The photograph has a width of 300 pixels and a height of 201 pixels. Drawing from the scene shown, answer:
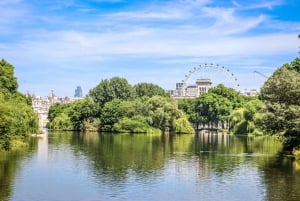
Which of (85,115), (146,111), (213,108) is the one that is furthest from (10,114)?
(213,108)

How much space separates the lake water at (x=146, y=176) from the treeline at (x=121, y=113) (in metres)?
51.1

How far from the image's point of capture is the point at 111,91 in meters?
113

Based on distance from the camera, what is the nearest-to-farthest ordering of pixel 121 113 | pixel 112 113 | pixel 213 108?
pixel 121 113, pixel 112 113, pixel 213 108

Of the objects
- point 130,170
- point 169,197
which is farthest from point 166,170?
point 169,197

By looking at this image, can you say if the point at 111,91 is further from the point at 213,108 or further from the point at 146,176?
the point at 146,176

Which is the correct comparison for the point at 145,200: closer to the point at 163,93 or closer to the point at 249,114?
the point at 249,114

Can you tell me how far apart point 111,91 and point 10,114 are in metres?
68.0

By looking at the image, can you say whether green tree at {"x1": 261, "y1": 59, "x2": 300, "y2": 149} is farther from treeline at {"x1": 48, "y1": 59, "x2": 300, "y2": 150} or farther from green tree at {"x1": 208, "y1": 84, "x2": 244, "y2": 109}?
green tree at {"x1": 208, "y1": 84, "x2": 244, "y2": 109}

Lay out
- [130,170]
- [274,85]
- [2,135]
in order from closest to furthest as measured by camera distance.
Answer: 1. [130,170]
2. [2,135]
3. [274,85]

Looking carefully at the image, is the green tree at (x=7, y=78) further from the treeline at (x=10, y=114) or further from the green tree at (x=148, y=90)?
the green tree at (x=148, y=90)

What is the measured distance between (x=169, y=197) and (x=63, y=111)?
100288 millimetres

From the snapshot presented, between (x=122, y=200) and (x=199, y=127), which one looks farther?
(x=199, y=127)

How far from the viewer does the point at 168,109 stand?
102 meters

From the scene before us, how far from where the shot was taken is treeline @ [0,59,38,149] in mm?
43875
